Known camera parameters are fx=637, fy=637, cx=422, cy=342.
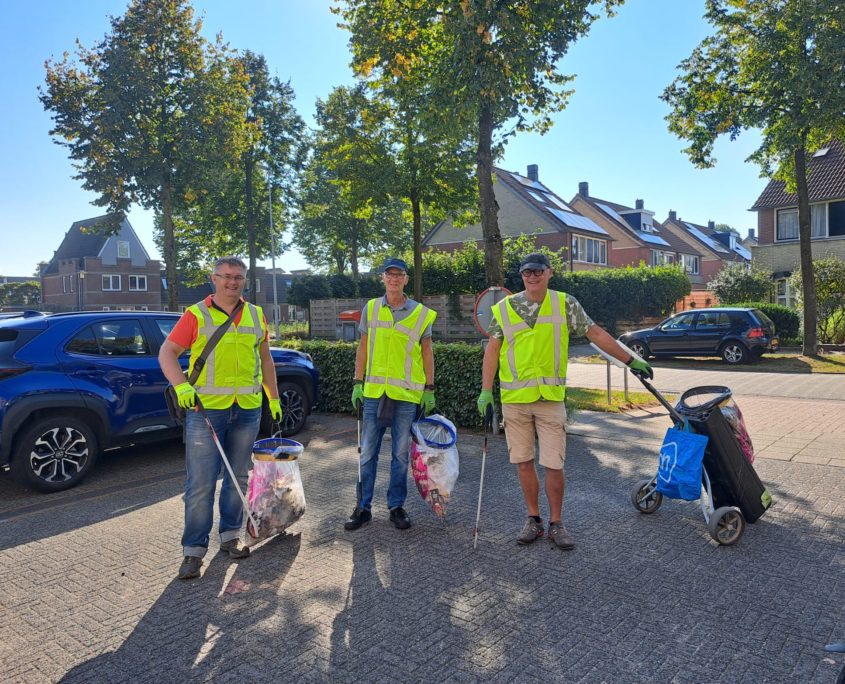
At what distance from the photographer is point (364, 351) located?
4.91 m

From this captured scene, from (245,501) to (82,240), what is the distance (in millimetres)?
65343

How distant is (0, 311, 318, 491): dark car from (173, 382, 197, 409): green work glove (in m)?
2.71

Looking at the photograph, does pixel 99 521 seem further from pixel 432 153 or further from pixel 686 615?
pixel 432 153

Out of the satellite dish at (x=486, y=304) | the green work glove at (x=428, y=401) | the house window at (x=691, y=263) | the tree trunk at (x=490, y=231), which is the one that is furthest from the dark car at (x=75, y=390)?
the house window at (x=691, y=263)

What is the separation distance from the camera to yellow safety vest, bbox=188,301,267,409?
4.07 meters

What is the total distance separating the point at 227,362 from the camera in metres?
4.13

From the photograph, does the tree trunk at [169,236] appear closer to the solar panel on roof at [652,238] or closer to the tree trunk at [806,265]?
the tree trunk at [806,265]

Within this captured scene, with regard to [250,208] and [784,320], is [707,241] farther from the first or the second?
[250,208]

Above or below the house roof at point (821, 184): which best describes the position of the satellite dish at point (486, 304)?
below

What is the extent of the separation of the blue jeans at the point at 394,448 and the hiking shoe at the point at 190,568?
1.27 metres

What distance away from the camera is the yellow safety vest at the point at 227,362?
4066 millimetres

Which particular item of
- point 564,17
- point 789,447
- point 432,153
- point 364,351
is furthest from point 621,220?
point 364,351

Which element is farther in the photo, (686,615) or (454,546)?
(454,546)

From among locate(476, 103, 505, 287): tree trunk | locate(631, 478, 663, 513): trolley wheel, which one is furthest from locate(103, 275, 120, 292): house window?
locate(631, 478, 663, 513): trolley wheel
